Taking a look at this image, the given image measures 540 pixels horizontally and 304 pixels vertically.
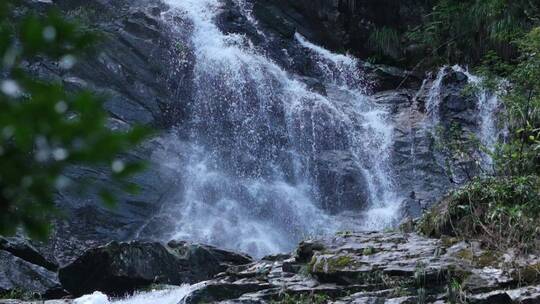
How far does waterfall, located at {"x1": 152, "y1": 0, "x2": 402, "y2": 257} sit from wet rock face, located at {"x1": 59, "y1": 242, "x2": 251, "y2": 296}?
292 centimetres

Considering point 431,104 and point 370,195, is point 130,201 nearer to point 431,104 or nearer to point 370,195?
point 370,195

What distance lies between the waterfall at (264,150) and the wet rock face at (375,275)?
5.81m

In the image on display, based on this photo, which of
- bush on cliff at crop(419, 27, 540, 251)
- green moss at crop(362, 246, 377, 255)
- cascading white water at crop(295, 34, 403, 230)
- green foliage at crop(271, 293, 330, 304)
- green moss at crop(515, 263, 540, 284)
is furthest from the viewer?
cascading white water at crop(295, 34, 403, 230)

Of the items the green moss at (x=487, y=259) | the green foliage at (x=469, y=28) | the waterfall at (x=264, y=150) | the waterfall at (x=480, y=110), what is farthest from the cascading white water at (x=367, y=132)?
the green moss at (x=487, y=259)

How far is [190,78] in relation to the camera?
1962cm

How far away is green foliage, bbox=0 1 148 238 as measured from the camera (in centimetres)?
139

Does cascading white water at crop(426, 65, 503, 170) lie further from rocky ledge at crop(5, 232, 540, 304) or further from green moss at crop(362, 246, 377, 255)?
green moss at crop(362, 246, 377, 255)

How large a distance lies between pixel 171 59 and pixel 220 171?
3849 mm

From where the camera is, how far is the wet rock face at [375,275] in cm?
787

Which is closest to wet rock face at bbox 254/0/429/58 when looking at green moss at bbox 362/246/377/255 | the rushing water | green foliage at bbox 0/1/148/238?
the rushing water

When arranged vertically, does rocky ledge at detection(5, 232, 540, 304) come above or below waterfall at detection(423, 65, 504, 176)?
below

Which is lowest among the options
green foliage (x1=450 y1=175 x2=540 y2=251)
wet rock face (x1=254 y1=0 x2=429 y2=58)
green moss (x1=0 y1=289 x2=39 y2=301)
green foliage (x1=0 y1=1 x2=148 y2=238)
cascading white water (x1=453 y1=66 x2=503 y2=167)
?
green moss (x1=0 y1=289 x2=39 y2=301)

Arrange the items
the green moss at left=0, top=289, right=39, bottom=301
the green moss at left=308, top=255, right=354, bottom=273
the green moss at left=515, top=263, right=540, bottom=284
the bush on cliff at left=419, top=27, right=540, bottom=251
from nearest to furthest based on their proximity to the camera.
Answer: the green moss at left=515, top=263, right=540, bottom=284, the bush on cliff at left=419, top=27, right=540, bottom=251, the green moss at left=308, top=255, right=354, bottom=273, the green moss at left=0, top=289, right=39, bottom=301

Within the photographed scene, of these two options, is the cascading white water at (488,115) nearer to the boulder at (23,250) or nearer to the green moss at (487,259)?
the green moss at (487,259)
